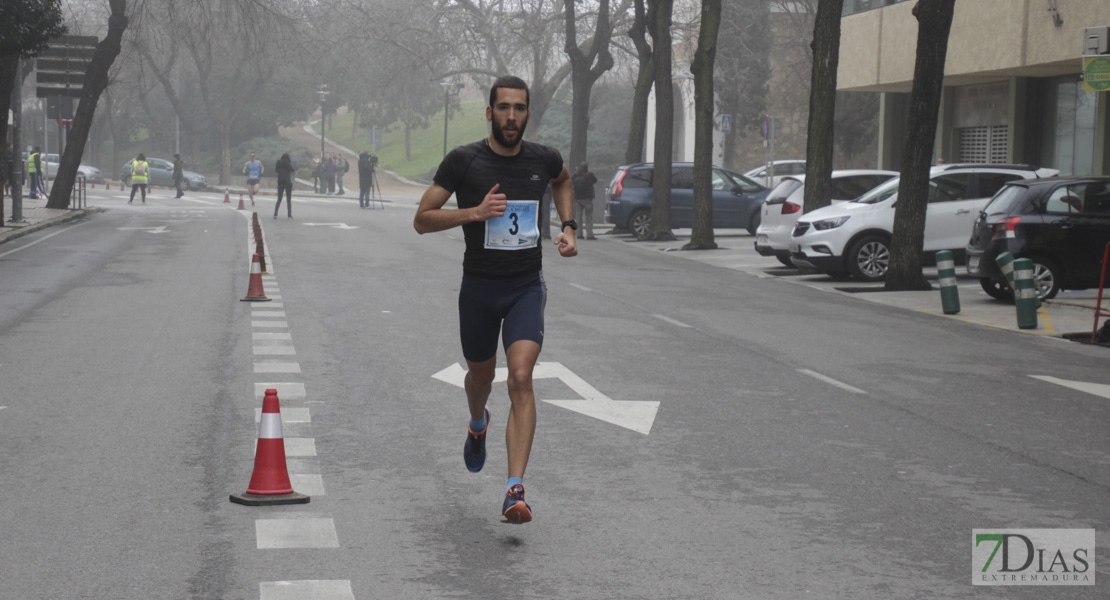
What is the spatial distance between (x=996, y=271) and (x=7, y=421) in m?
13.0

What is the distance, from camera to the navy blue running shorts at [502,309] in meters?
6.48

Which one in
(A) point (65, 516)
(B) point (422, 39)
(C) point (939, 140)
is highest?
(B) point (422, 39)

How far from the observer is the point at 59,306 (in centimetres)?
1541

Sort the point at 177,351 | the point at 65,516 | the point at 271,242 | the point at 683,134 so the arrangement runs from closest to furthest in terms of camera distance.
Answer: the point at 65,516, the point at 177,351, the point at 271,242, the point at 683,134

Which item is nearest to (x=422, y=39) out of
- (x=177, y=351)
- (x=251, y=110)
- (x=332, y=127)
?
(x=251, y=110)

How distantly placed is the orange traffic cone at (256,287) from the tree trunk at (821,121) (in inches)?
427

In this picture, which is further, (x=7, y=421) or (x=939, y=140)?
(x=939, y=140)

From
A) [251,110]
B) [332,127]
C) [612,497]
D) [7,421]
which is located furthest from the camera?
[332,127]

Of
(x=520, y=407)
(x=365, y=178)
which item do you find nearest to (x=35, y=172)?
(x=365, y=178)

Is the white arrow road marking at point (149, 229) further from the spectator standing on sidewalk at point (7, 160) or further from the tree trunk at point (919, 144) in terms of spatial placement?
the tree trunk at point (919, 144)

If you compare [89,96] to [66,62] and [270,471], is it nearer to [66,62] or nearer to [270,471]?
[66,62]

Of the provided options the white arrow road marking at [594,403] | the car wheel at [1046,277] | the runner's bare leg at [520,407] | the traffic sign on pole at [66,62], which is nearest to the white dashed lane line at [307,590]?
the runner's bare leg at [520,407]

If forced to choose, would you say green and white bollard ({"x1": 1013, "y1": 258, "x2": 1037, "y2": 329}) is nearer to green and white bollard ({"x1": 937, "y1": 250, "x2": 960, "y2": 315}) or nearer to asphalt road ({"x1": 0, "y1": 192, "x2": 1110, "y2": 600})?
asphalt road ({"x1": 0, "y1": 192, "x2": 1110, "y2": 600})

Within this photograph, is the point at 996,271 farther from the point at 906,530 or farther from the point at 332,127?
the point at 332,127
